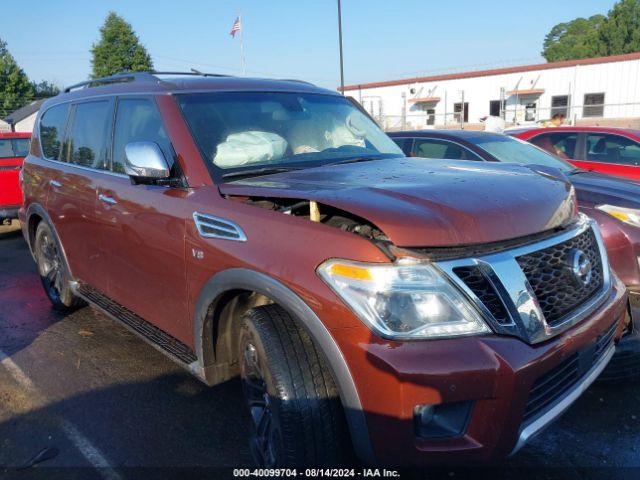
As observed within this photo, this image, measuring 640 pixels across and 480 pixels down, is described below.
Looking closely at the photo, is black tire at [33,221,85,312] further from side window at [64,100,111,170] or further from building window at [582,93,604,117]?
building window at [582,93,604,117]

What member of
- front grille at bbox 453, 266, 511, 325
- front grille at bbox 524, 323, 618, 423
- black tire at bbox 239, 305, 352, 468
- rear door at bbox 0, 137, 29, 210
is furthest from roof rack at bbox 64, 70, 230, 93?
rear door at bbox 0, 137, 29, 210

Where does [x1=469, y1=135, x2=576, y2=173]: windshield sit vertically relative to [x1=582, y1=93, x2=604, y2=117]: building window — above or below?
above

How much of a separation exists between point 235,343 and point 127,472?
33.2 inches

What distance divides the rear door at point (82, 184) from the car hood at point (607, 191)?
4045mm

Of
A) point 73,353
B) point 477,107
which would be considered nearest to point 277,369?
point 73,353

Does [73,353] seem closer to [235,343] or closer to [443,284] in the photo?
[235,343]

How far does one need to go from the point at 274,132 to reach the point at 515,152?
3.61 m

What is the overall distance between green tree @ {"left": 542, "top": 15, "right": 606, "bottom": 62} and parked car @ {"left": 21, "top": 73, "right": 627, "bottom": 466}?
71.6 metres

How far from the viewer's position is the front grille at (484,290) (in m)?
1.94

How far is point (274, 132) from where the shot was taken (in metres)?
3.26

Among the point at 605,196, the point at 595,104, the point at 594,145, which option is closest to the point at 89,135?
the point at 605,196

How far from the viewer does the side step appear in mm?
2900

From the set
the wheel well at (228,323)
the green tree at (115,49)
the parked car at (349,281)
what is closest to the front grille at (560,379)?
the parked car at (349,281)

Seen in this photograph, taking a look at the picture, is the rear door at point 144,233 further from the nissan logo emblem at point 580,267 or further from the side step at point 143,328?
the nissan logo emblem at point 580,267
